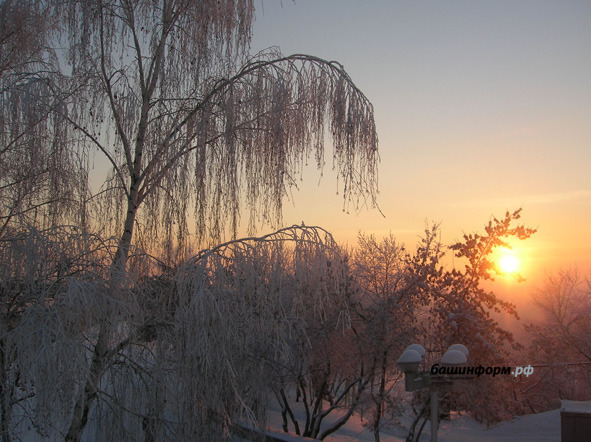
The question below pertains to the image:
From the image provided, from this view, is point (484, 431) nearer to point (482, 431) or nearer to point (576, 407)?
point (482, 431)

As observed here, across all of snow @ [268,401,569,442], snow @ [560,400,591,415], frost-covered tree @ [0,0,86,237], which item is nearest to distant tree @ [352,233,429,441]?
snow @ [560,400,591,415]

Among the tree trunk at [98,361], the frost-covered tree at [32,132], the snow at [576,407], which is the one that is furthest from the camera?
the snow at [576,407]

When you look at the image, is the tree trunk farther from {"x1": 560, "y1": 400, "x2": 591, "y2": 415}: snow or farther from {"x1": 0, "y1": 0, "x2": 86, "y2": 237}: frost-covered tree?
{"x1": 560, "y1": 400, "x2": 591, "y2": 415}: snow

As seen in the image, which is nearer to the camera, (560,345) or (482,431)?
(482,431)

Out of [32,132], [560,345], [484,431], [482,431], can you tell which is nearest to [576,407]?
[484,431]

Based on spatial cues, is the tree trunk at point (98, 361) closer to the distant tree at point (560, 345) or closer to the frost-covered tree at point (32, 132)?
the frost-covered tree at point (32, 132)

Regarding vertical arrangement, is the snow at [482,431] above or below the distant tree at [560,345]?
below

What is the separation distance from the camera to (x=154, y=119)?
20.5ft

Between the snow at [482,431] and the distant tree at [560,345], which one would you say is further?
the distant tree at [560,345]

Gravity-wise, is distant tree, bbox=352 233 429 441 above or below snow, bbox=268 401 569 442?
above

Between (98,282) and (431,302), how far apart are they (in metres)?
12.6

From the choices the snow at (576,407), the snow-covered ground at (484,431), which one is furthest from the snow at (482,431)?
the snow at (576,407)

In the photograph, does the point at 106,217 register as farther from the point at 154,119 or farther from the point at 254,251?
the point at 254,251

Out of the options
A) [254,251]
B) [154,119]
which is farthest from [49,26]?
[254,251]
